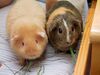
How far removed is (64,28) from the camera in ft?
2.95

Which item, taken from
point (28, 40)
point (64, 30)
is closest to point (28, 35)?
point (28, 40)

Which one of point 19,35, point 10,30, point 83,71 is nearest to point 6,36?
point 10,30

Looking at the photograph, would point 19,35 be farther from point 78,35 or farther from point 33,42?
point 78,35

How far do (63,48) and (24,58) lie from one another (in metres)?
0.18

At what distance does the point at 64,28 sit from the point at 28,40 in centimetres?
16

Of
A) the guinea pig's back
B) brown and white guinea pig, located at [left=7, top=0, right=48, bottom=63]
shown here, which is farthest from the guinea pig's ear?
the guinea pig's back

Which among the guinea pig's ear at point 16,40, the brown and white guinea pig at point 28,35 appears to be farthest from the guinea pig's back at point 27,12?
the guinea pig's ear at point 16,40

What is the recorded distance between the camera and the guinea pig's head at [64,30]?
903mm

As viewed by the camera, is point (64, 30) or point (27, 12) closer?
point (64, 30)

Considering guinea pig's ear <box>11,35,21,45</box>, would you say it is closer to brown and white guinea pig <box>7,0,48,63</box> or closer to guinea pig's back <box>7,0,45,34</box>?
brown and white guinea pig <box>7,0,48,63</box>

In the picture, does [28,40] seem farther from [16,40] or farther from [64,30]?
[64,30]

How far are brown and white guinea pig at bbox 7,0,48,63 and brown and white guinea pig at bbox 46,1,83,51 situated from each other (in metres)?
0.04

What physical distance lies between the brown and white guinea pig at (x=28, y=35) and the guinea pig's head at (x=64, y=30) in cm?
4

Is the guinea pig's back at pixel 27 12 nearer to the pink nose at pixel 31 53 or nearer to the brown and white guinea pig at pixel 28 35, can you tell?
the brown and white guinea pig at pixel 28 35
